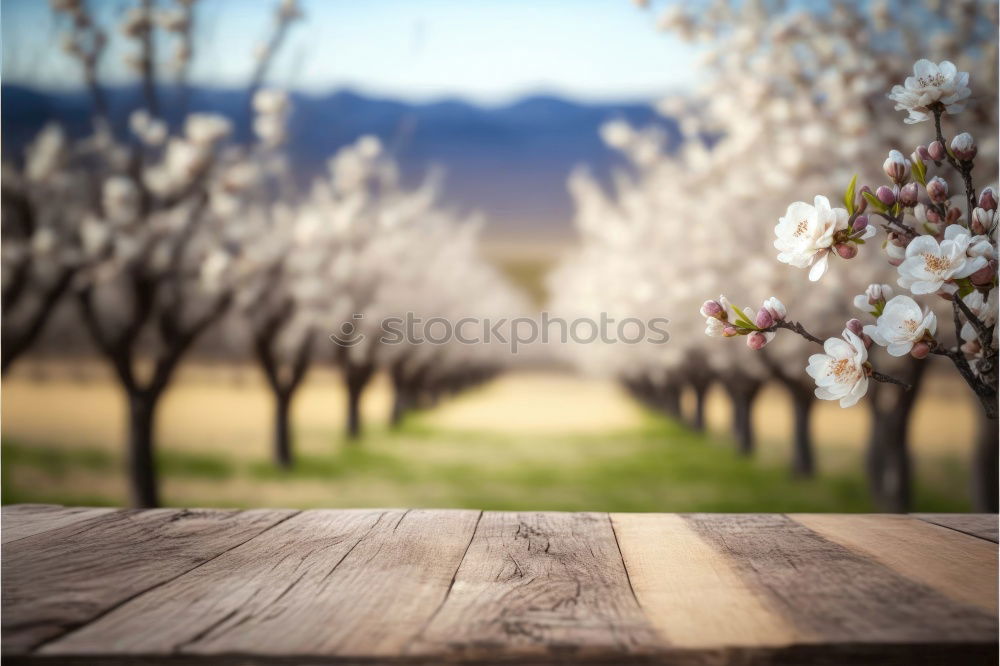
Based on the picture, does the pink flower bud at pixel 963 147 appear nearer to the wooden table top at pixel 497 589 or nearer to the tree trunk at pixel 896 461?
the wooden table top at pixel 497 589

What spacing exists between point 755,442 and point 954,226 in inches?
487

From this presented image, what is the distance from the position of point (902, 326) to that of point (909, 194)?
249 mm

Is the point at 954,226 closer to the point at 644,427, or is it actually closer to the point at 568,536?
the point at 568,536

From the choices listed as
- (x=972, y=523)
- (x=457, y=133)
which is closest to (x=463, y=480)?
(x=457, y=133)

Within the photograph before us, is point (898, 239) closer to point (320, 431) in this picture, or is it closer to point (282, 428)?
point (282, 428)

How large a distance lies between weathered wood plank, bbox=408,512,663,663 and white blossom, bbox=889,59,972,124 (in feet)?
3.44

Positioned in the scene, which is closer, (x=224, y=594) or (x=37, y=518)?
(x=224, y=594)

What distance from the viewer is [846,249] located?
143 cm

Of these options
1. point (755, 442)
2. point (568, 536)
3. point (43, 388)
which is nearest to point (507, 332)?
point (755, 442)

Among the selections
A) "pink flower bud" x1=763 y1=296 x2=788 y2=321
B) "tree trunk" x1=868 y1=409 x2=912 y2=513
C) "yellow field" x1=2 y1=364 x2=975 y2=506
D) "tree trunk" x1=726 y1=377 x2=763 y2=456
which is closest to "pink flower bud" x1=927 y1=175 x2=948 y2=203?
"pink flower bud" x1=763 y1=296 x2=788 y2=321

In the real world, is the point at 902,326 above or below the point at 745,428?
above

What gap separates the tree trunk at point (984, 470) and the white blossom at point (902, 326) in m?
5.18

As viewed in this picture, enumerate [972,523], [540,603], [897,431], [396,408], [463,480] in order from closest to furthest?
[540,603], [972,523], [897,431], [463,480], [396,408]

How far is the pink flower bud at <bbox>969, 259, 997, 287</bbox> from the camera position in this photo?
1370 millimetres
